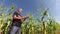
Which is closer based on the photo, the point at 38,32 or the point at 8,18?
the point at 8,18

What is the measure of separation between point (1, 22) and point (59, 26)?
2.29 metres

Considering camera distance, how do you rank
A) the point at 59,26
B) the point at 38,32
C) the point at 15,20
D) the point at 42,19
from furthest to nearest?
the point at 59,26
the point at 38,32
the point at 42,19
the point at 15,20

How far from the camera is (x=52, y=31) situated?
5.74 meters

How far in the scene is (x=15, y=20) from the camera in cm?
434

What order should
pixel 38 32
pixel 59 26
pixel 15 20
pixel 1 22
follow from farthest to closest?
pixel 59 26 → pixel 38 32 → pixel 1 22 → pixel 15 20

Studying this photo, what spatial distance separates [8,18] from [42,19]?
1.04m

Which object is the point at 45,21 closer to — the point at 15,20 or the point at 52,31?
the point at 52,31

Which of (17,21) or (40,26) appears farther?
(40,26)

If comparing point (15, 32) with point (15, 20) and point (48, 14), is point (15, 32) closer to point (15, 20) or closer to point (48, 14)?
point (15, 20)

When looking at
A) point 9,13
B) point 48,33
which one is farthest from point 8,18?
point 48,33

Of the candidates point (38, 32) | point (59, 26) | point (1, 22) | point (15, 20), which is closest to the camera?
point (15, 20)

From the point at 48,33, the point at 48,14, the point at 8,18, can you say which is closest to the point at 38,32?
the point at 48,33

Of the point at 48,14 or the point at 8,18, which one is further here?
the point at 48,14

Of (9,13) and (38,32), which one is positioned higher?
(9,13)
